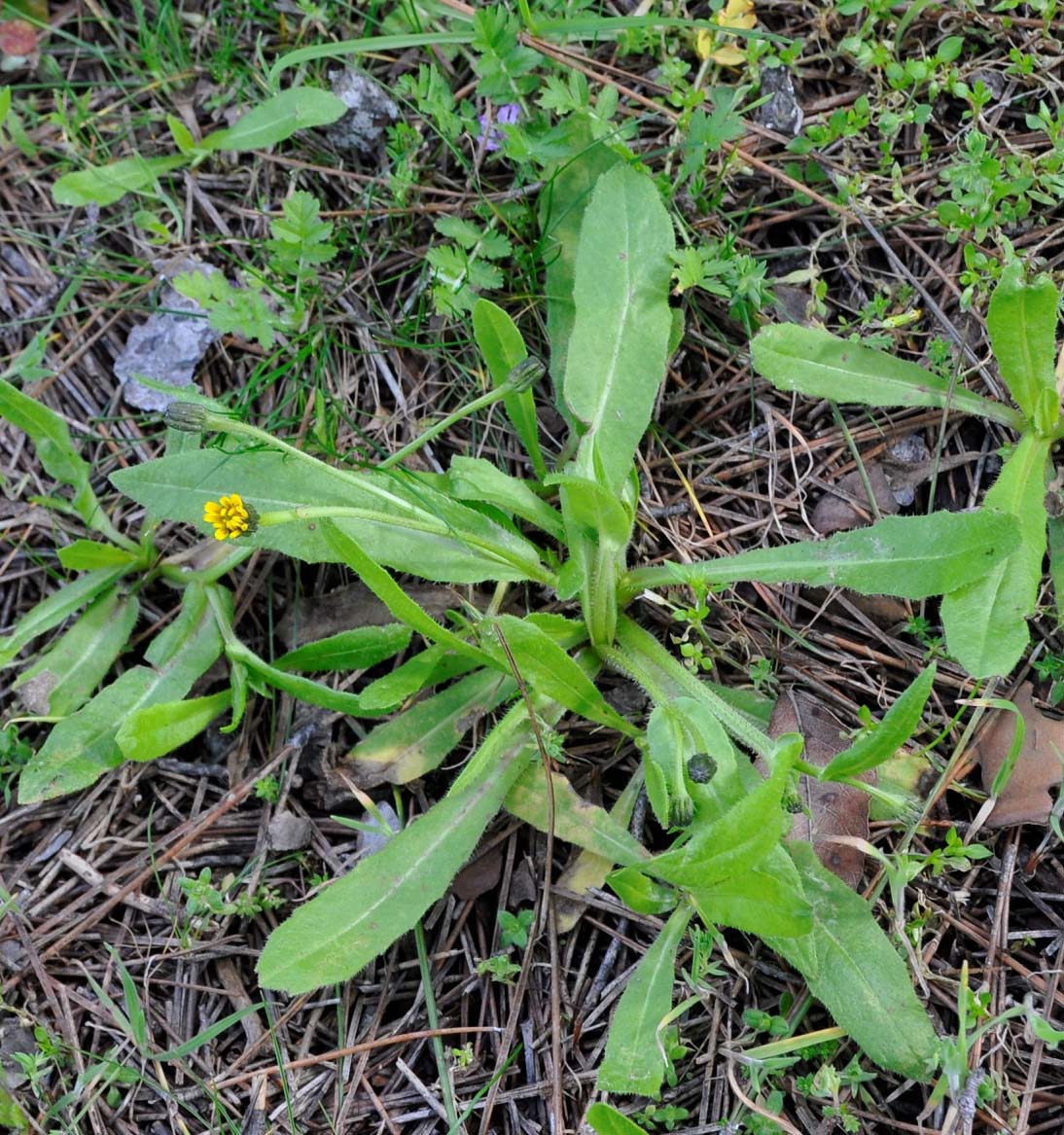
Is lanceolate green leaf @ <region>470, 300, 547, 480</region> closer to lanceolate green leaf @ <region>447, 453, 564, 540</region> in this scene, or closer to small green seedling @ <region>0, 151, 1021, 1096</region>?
small green seedling @ <region>0, 151, 1021, 1096</region>

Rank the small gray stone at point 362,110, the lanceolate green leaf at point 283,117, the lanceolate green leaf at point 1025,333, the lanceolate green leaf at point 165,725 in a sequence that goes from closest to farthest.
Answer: the lanceolate green leaf at point 1025,333 → the lanceolate green leaf at point 165,725 → the lanceolate green leaf at point 283,117 → the small gray stone at point 362,110

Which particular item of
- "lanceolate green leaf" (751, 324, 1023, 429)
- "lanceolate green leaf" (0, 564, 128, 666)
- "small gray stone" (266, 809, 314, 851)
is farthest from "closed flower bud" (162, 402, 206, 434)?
"lanceolate green leaf" (751, 324, 1023, 429)

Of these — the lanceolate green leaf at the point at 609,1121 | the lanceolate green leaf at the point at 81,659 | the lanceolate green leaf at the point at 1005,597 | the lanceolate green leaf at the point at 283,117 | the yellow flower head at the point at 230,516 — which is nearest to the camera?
the yellow flower head at the point at 230,516

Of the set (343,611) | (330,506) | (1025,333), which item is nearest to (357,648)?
(343,611)

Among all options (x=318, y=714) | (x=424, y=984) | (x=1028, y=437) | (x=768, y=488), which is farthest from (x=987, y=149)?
(x=424, y=984)

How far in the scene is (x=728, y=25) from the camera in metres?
3.04

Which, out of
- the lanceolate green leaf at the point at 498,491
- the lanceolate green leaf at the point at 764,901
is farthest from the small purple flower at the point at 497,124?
the lanceolate green leaf at the point at 764,901

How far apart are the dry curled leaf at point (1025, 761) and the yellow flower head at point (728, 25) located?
187 centimetres

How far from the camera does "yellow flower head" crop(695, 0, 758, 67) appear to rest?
9.99 feet

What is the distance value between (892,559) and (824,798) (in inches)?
22.7

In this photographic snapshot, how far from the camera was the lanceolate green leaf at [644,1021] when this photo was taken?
7.59 feet

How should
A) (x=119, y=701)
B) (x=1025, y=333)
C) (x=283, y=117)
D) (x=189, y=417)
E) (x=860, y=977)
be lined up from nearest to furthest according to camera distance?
(x=189, y=417)
(x=860, y=977)
(x=1025, y=333)
(x=119, y=701)
(x=283, y=117)

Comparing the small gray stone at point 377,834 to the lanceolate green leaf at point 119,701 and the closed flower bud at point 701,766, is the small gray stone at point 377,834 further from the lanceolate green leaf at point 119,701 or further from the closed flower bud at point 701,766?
the closed flower bud at point 701,766

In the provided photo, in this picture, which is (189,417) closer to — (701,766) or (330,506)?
(330,506)
